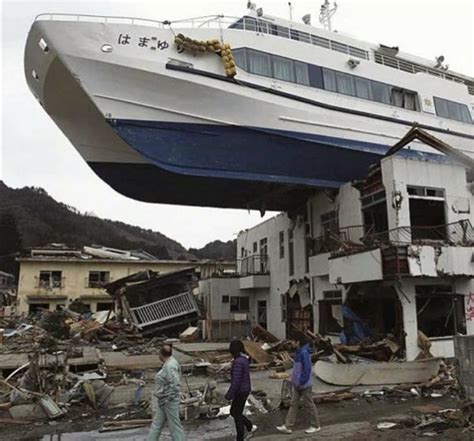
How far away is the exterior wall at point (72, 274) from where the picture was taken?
3934cm

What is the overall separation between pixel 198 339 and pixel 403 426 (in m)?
16.1

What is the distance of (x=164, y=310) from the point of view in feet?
81.5

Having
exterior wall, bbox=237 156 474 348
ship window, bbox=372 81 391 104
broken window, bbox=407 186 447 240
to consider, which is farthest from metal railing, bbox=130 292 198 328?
ship window, bbox=372 81 391 104

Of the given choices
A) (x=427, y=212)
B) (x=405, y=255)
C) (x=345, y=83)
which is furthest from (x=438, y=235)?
(x=345, y=83)

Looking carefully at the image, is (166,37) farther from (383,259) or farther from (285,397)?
(285,397)

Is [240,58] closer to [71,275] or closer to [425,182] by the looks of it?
[425,182]

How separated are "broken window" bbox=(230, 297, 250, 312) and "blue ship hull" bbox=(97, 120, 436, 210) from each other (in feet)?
26.4

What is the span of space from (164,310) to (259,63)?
13407 millimetres

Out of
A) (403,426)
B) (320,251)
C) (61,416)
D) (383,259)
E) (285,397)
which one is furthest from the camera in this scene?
Answer: (320,251)

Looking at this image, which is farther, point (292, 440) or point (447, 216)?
point (447, 216)

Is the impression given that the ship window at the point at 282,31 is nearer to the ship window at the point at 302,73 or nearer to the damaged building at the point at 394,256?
the ship window at the point at 302,73

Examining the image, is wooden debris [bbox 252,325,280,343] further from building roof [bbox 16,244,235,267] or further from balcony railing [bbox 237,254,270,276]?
building roof [bbox 16,244,235,267]

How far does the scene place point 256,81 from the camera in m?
17.7

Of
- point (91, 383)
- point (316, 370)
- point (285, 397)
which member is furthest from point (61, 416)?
point (316, 370)
